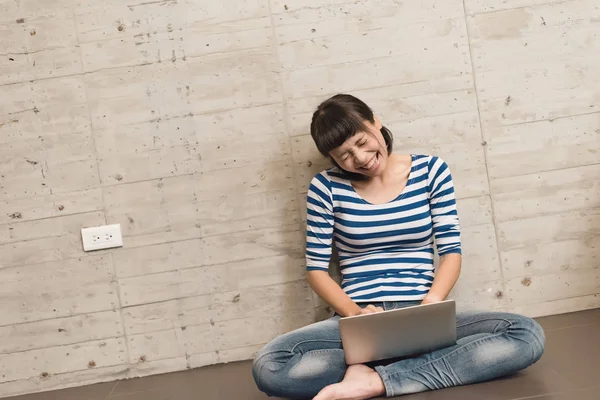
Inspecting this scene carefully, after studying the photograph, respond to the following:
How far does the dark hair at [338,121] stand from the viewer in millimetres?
2270

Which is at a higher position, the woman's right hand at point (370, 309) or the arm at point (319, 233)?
the arm at point (319, 233)

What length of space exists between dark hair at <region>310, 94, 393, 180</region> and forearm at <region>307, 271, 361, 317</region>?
45cm

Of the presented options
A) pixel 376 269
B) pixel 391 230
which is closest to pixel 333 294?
pixel 376 269

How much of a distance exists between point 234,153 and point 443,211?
33.9 inches

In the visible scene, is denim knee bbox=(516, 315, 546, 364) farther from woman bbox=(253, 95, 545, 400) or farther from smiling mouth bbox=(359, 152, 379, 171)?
smiling mouth bbox=(359, 152, 379, 171)

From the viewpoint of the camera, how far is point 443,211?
244cm

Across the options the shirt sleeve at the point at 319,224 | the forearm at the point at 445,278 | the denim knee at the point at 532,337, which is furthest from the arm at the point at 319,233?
the denim knee at the point at 532,337

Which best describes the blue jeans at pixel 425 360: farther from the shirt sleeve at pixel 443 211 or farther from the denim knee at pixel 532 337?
the shirt sleeve at pixel 443 211

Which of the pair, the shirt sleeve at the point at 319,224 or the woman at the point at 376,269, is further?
the shirt sleeve at the point at 319,224

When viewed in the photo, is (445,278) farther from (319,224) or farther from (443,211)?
(319,224)

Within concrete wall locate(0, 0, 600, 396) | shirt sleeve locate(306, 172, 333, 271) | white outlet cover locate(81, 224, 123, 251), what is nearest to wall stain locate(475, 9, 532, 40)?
concrete wall locate(0, 0, 600, 396)

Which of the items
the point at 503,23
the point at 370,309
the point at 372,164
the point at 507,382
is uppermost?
the point at 503,23

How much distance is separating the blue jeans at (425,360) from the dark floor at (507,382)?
0.05 m

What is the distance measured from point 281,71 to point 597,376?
61.4 inches
